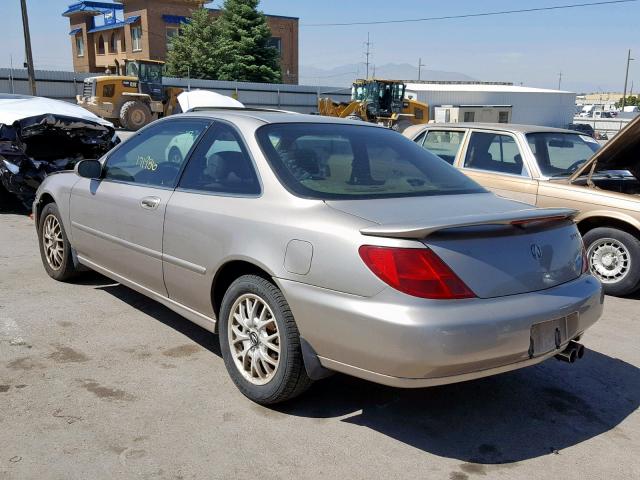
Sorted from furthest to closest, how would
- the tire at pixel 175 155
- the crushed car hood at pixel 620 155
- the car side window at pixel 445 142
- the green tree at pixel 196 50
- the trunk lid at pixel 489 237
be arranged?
the green tree at pixel 196 50, the car side window at pixel 445 142, the crushed car hood at pixel 620 155, the tire at pixel 175 155, the trunk lid at pixel 489 237

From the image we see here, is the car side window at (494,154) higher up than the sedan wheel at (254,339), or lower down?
higher up

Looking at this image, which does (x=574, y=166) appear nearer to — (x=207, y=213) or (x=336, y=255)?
(x=207, y=213)

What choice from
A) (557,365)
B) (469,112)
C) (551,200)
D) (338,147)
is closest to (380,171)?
(338,147)

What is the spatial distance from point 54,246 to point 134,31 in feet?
166

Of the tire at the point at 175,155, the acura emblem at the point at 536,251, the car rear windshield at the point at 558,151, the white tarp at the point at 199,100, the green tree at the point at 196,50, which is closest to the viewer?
the acura emblem at the point at 536,251

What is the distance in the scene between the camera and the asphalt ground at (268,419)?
285cm

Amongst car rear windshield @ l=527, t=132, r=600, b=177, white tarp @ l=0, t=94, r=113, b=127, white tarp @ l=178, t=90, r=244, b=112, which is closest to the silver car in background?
car rear windshield @ l=527, t=132, r=600, b=177

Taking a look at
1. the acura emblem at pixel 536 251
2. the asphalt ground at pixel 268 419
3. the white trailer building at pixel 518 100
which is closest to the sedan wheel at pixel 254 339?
the asphalt ground at pixel 268 419

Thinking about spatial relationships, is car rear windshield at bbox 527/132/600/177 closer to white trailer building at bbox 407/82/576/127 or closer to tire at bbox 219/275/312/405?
tire at bbox 219/275/312/405

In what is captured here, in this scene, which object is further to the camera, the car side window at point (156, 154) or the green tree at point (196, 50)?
the green tree at point (196, 50)

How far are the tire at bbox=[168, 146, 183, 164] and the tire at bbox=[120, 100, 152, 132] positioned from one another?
2458 centimetres

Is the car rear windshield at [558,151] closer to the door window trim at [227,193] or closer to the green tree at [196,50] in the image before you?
the door window trim at [227,193]

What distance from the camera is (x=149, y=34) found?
49562 millimetres

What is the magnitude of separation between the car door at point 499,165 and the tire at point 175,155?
3.88 metres
